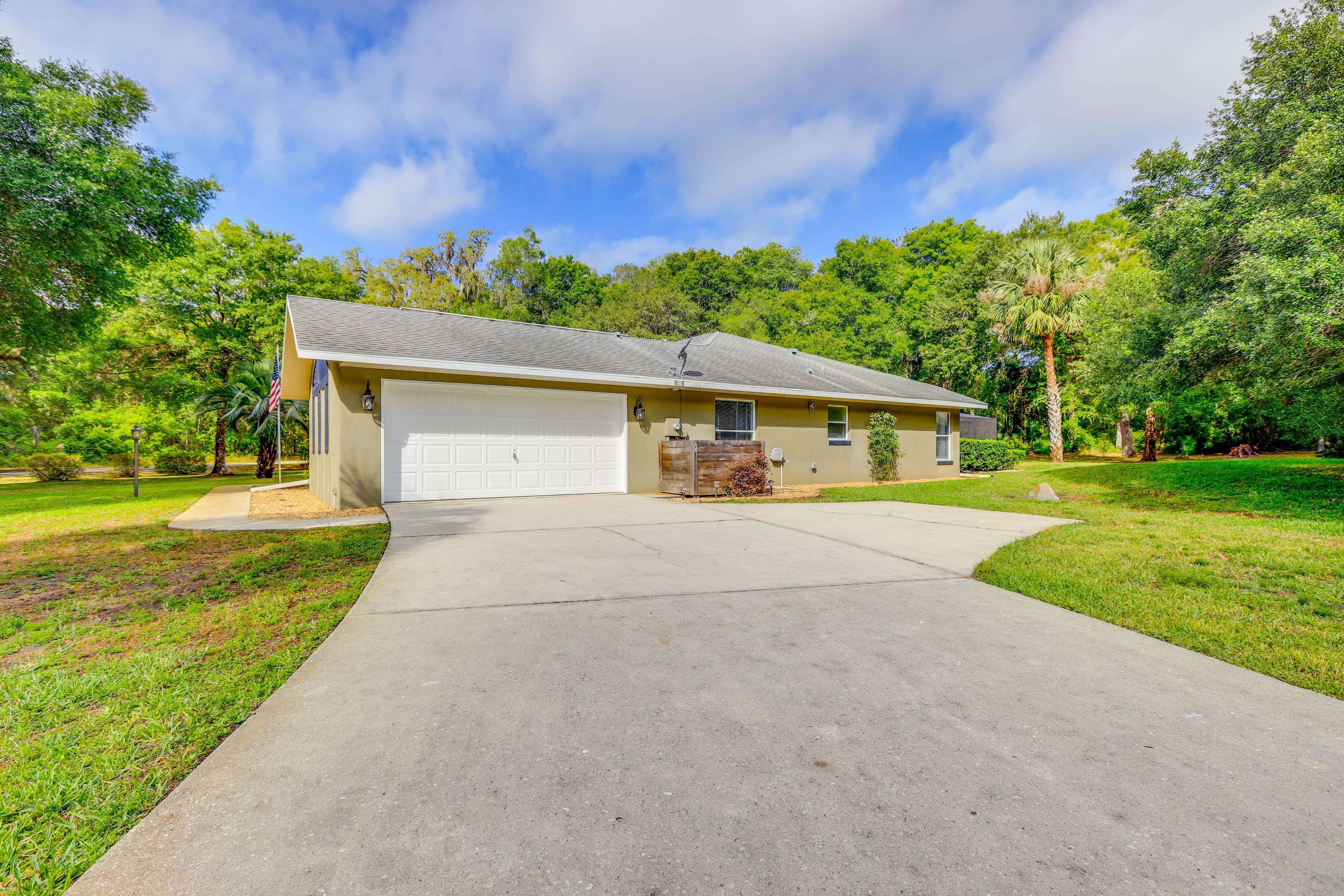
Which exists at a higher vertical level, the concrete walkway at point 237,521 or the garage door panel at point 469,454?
the garage door panel at point 469,454

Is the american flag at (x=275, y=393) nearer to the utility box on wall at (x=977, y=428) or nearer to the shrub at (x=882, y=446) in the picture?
the shrub at (x=882, y=446)

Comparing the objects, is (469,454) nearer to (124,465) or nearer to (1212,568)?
(1212,568)

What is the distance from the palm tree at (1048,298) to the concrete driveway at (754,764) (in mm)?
21679

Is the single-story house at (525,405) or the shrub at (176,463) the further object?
the shrub at (176,463)

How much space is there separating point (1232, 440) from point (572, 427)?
29.0 m

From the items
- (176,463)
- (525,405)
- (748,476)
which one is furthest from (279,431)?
(176,463)

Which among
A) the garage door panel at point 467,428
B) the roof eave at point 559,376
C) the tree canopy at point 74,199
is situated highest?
the tree canopy at point 74,199

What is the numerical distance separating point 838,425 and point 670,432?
5.32m

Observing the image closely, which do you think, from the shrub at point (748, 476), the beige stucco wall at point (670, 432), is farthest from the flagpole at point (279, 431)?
the shrub at point (748, 476)

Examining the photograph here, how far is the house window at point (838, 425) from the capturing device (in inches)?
571

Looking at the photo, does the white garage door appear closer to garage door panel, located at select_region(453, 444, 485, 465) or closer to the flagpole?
garage door panel, located at select_region(453, 444, 485, 465)

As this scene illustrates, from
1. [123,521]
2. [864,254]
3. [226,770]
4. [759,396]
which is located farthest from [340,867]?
[864,254]

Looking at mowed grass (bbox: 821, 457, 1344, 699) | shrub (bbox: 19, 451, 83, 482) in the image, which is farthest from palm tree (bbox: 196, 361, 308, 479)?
mowed grass (bbox: 821, 457, 1344, 699)

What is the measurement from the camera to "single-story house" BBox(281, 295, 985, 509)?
9094 mm
